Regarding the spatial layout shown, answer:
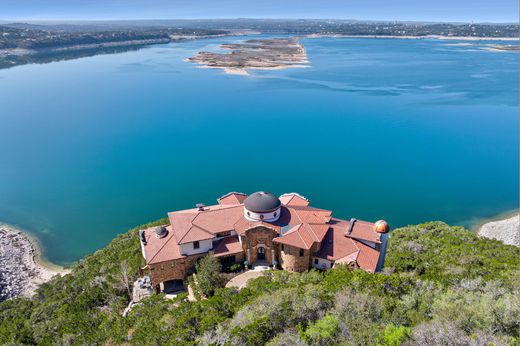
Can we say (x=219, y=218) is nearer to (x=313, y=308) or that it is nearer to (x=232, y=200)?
(x=232, y=200)

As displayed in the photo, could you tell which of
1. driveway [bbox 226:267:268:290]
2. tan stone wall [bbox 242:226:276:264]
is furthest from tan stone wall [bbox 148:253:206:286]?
tan stone wall [bbox 242:226:276:264]

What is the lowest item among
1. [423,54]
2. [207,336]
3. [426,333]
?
[207,336]

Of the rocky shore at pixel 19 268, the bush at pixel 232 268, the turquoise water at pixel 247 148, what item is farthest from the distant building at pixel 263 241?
the turquoise water at pixel 247 148

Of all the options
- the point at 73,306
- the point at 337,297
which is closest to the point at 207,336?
the point at 337,297

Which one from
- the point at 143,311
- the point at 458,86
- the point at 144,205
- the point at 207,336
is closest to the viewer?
the point at 207,336

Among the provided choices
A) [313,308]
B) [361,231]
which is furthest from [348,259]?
[313,308]

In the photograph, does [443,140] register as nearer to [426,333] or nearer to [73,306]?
[426,333]
